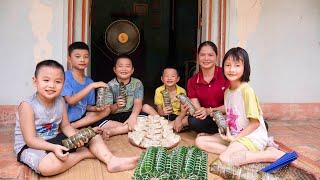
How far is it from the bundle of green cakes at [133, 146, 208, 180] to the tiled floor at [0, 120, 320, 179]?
2.86 feet

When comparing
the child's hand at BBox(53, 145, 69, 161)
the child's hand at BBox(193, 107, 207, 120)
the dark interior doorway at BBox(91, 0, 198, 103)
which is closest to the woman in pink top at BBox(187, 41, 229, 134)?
the child's hand at BBox(193, 107, 207, 120)

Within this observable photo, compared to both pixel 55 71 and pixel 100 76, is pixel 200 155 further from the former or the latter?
pixel 100 76

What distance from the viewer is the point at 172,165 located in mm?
2439

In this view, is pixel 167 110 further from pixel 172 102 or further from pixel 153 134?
pixel 153 134

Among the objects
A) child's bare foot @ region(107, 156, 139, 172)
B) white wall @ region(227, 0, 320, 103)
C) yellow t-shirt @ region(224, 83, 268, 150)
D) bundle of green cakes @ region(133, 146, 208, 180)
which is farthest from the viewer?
white wall @ region(227, 0, 320, 103)

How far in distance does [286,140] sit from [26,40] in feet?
9.36

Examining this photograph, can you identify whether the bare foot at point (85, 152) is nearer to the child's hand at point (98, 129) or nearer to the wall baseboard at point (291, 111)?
the child's hand at point (98, 129)

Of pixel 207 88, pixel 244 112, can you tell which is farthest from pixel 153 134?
pixel 244 112

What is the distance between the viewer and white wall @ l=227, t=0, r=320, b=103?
4453 mm

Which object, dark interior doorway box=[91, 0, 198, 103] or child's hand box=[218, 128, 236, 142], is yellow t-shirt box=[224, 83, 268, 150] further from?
dark interior doorway box=[91, 0, 198, 103]

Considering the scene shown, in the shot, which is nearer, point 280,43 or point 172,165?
point 172,165

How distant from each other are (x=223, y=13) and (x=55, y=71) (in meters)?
2.38

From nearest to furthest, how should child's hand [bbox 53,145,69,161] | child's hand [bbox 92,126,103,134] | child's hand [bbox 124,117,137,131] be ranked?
1. child's hand [bbox 53,145,69,161]
2. child's hand [bbox 92,126,103,134]
3. child's hand [bbox 124,117,137,131]

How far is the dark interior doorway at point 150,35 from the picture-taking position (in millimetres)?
7516
